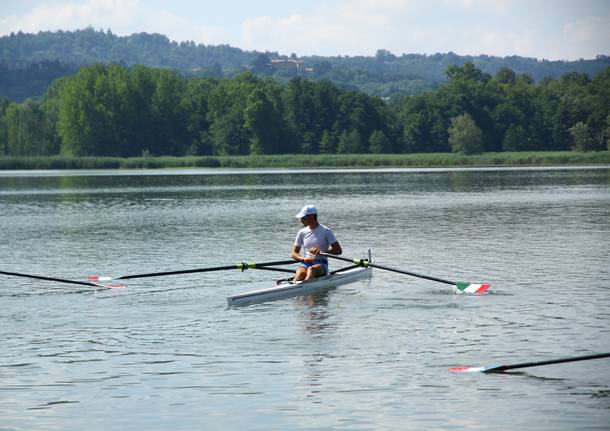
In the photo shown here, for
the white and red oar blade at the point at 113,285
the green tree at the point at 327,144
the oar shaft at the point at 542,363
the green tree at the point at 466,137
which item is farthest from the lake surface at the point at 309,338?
the green tree at the point at 327,144

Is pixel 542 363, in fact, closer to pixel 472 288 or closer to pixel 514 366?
pixel 514 366

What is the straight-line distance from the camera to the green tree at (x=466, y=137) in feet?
486

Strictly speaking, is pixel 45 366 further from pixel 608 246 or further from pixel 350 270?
pixel 608 246

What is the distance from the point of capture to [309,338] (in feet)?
Result: 55.0

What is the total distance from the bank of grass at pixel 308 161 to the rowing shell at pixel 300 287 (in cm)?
9790

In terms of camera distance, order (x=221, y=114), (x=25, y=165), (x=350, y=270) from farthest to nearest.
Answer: (x=221, y=114) < (x=25, y=165) < (x=350, y=270)

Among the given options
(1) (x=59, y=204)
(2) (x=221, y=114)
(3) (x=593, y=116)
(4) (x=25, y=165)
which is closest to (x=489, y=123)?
(3) (x=593, y=116)

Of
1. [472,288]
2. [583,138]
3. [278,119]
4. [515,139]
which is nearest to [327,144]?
[278,119]

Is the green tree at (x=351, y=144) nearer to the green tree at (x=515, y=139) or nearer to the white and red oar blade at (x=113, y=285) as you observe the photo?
the green tree at (x=515, y=139)

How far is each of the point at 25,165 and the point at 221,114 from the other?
43631 millimetres

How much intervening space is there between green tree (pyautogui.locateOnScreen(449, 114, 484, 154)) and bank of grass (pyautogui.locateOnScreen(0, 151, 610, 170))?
15.2 meters

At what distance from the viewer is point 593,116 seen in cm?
15188

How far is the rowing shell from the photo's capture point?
19.9 metres

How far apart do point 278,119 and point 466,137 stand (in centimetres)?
3011
